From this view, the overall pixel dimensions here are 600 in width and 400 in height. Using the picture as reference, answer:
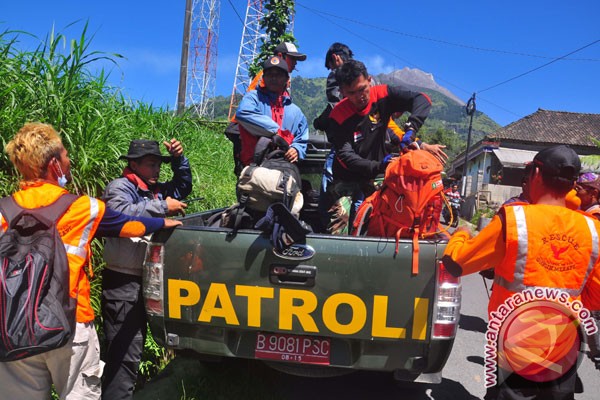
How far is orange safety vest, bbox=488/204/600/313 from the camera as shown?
1.88m

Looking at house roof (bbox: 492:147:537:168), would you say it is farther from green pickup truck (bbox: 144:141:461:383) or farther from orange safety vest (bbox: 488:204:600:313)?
orange safety vest (bbox: 488:204:600:313)

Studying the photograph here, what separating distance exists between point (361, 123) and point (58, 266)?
7.94 feet

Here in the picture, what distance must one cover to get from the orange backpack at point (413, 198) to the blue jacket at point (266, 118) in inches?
50.7

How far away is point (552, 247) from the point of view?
6.17 feet

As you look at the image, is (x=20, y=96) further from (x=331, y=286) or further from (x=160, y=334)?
(x=331, y=286)

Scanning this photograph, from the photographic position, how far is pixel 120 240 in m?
2.73

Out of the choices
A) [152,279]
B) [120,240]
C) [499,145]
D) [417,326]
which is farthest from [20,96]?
[499,145]

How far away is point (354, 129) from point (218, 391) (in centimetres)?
227

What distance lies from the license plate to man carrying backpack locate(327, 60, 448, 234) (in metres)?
1.28

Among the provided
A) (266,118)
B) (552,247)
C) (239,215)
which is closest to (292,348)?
(239,215)

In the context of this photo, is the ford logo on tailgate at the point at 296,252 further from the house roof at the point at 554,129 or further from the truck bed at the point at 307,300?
the house roof at the point at 554,129

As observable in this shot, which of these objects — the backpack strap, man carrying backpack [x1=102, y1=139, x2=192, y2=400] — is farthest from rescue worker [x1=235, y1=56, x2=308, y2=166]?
A: the backpack strap

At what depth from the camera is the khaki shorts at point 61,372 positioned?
2014mm

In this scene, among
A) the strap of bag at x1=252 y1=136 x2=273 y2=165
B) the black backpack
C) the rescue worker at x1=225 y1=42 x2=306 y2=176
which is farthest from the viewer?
the rescue worker at x1=225 y1=42 x2=306 y2=176
